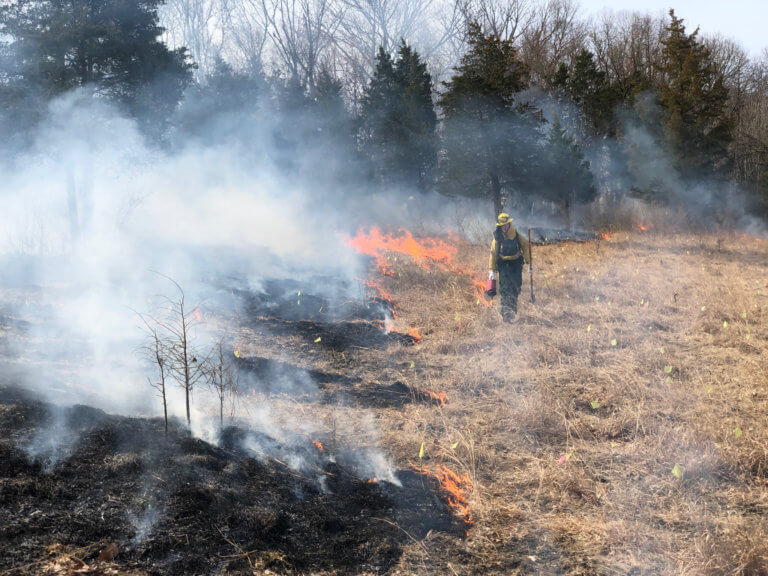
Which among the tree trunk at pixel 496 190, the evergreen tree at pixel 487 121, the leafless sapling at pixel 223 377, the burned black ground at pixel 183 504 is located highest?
the evergreen tree at pixel 487 121

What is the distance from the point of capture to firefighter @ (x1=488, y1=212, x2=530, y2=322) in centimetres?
820

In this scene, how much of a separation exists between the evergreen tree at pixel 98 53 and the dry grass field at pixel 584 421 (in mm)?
7129

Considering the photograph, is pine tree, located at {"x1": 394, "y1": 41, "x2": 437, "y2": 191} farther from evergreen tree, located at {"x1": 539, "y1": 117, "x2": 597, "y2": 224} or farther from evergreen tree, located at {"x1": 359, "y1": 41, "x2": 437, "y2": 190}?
evergreen tree, located at {"x1": 539, "y1": 117, "x2": 597, "y2": 224}

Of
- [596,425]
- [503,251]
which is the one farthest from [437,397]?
[503,251]

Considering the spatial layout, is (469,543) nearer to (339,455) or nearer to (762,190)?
(339,455)

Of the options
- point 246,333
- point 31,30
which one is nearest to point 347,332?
point 246,333

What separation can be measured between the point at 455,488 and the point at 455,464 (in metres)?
0.38

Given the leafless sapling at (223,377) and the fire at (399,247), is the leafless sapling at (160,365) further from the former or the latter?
the fire at (399,247)

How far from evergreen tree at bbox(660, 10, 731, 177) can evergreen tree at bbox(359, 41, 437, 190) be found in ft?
26.2

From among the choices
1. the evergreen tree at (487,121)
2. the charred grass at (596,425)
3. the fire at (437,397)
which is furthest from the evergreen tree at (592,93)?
the fire at (437,397)

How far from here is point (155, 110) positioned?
1220cm

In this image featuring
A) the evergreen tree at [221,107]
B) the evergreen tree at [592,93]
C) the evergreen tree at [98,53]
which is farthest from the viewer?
the evergreen tree at [592,93]

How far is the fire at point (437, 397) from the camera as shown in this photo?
5859mm

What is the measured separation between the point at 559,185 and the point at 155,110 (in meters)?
12.7
